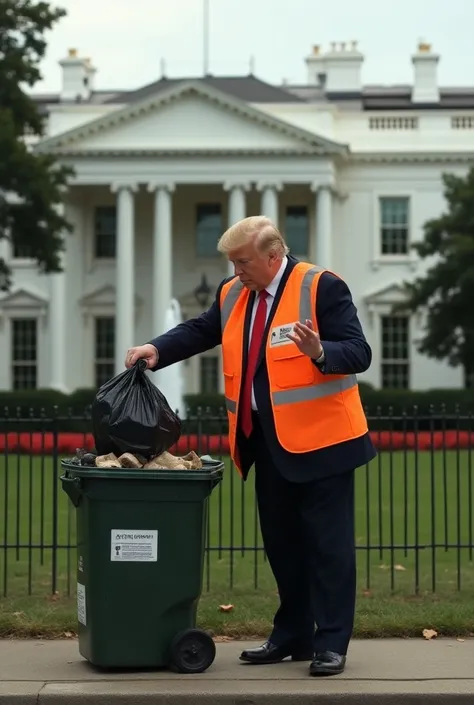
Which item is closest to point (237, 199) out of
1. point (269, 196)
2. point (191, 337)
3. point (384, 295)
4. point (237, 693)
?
point (269, 196)

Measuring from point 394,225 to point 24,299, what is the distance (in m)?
13.8

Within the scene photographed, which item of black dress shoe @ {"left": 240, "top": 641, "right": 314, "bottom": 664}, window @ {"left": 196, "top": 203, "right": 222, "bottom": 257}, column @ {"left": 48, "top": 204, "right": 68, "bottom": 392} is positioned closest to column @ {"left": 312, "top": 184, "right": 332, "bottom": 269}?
window @ {"left": 196, "top": 203, "right": 222, "bottom": 257}

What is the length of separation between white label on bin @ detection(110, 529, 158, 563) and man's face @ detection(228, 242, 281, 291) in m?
1.20

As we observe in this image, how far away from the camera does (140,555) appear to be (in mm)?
6535

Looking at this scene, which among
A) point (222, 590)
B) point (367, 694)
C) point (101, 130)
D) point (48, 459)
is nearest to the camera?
point (367, 694)

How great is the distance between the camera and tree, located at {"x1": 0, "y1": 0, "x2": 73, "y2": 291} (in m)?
33.8

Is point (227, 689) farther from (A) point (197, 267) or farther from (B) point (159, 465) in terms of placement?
(A) point (197, 267)

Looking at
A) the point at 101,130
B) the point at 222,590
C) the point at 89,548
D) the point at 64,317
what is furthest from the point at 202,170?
the point at 89,548

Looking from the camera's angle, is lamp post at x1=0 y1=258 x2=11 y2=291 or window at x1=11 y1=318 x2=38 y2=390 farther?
window at x1=11 y1=318 x2=38 y2=390

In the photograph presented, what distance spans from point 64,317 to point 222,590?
146 feet

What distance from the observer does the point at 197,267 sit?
54.3 metres

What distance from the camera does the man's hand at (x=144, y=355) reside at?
22.0ft

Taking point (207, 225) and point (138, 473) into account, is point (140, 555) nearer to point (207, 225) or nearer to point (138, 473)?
point (138, 473)

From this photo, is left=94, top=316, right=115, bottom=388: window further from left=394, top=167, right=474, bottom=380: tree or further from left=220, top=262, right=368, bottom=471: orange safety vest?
left=220, top=262, right=368, bottom=471: orange safety vest
